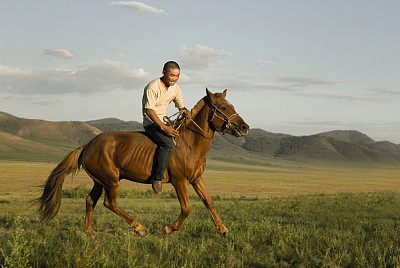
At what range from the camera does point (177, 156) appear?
7.25 meters

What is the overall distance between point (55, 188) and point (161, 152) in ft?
8.51

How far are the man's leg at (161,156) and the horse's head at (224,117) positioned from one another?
92cm

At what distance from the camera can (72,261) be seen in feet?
16.5

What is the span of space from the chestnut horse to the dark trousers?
117 millimetres

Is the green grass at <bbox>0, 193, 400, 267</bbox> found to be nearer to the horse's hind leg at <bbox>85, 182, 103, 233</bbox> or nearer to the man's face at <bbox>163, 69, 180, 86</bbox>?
the horse's hind leg at <bbox>85, 182, 103, 233</bbox>

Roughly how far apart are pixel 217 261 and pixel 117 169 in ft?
9.94

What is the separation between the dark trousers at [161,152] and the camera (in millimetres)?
7090

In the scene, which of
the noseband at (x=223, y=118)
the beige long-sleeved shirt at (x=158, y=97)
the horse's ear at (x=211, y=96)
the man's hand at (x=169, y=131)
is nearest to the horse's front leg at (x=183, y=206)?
the man's hand at (x=169, y=131)

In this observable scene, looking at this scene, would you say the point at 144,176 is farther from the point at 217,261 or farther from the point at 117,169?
the point at 217,261

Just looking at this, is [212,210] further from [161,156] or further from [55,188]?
[55,188]

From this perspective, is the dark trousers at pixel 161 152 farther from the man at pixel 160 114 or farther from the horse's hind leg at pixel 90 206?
the horse's hind leg at pixel 90 206

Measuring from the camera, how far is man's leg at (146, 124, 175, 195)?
7090mm

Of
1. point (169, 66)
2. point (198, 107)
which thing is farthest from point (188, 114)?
point (169, 66)

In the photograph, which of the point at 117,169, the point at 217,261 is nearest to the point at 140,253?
the point at 217,261
